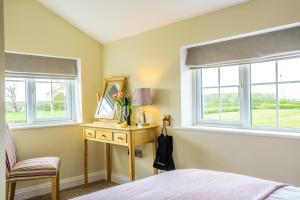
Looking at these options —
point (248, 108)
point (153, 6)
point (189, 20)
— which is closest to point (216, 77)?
point (248, 108)

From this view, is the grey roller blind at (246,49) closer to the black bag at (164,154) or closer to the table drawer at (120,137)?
the black bag at (164,154)

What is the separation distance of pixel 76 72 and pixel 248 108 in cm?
236

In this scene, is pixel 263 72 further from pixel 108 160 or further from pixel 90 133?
pixel 108 160

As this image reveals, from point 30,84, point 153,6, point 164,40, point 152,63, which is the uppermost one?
point 153,6

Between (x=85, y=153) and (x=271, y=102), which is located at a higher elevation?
A: (x=271, y=102)

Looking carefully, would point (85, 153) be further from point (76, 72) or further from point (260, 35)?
point (260, 35)

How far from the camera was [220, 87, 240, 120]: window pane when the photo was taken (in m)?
2.70

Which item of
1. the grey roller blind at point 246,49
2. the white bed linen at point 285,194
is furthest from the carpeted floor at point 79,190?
the white bed linen at point 285,194

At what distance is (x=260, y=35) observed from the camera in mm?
2406

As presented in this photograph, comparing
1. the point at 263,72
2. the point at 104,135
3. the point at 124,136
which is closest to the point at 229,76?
the point at 263,72

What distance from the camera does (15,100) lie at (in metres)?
3.25

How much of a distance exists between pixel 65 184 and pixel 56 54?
5.71ft

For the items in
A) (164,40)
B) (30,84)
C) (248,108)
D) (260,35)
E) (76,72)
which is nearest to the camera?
(260,35)

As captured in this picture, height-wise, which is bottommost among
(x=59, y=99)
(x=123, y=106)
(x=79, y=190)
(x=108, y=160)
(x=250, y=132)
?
(x=79, y=190)
